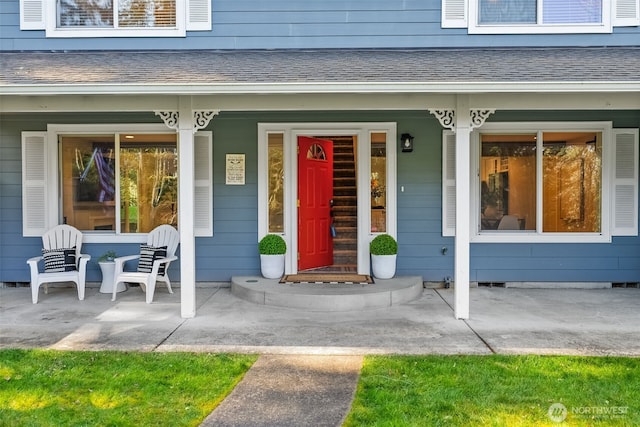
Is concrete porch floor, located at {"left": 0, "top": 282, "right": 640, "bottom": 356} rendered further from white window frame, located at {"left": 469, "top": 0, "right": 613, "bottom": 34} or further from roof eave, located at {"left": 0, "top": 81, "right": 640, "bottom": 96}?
white window frame, located at {"left": 469, "top": 0, "right": 613, "bottom": 34}

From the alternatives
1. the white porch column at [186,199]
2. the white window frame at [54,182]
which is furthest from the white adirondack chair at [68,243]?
the white porch column at [186,199]

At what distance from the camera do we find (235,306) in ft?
17.7

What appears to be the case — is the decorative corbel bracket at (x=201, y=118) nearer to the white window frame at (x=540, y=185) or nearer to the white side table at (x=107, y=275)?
the white side table at (x=107, y=275)

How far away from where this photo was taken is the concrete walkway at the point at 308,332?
10.3 feet

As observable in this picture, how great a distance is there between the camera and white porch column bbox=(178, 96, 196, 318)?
4.75 metres

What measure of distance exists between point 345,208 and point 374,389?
5.16 m

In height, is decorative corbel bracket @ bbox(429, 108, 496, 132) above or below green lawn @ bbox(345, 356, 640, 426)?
above

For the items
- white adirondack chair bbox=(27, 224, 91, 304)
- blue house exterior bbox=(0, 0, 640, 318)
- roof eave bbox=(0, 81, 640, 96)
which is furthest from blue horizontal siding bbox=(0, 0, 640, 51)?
white adirondack chair bbox=(27, 224, 91, 304)

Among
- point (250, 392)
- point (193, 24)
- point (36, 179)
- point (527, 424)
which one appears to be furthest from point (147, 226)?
point (527, 424)

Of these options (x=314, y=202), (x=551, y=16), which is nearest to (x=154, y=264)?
(x=314, y=202)

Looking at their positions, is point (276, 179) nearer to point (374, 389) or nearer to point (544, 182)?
point (544, 182)

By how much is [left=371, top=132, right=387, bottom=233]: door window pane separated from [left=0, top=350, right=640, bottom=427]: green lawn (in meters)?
A: 2.89

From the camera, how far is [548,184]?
21.0 feet

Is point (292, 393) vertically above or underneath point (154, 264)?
underneath
